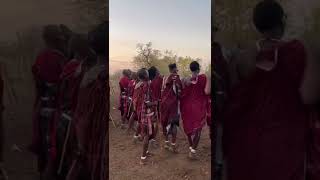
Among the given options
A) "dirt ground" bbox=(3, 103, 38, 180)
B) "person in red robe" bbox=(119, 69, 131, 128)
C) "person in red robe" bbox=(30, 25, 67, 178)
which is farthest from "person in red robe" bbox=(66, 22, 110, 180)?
"person in red robe" bbox=(119, 69, 131, 128)

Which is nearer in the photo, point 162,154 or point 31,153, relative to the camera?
point 31,153

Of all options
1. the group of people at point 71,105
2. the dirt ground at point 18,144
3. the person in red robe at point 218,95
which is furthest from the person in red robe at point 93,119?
the person in red robe at point 218,95

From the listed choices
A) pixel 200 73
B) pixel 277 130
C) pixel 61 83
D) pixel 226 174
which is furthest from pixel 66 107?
pixel 200 73

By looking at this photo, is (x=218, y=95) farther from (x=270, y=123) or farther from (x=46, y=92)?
(x=46, y=92)

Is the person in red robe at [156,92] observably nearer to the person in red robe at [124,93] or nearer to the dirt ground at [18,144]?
the person in red robe at [124,93]

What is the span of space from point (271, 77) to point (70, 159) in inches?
54.8

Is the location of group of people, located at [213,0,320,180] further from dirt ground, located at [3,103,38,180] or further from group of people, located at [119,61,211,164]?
group of people, located at [119,61,211,164]

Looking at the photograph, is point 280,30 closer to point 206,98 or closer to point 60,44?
point 60,44

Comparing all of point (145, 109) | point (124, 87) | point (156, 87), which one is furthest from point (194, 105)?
point (124, 87)

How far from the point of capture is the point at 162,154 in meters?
7.17

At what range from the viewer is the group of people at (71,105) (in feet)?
9.34

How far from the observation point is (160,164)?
6.58 meters

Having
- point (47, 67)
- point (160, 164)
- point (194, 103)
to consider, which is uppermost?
point (47, 67)

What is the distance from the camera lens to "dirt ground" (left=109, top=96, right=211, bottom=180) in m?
6.16
